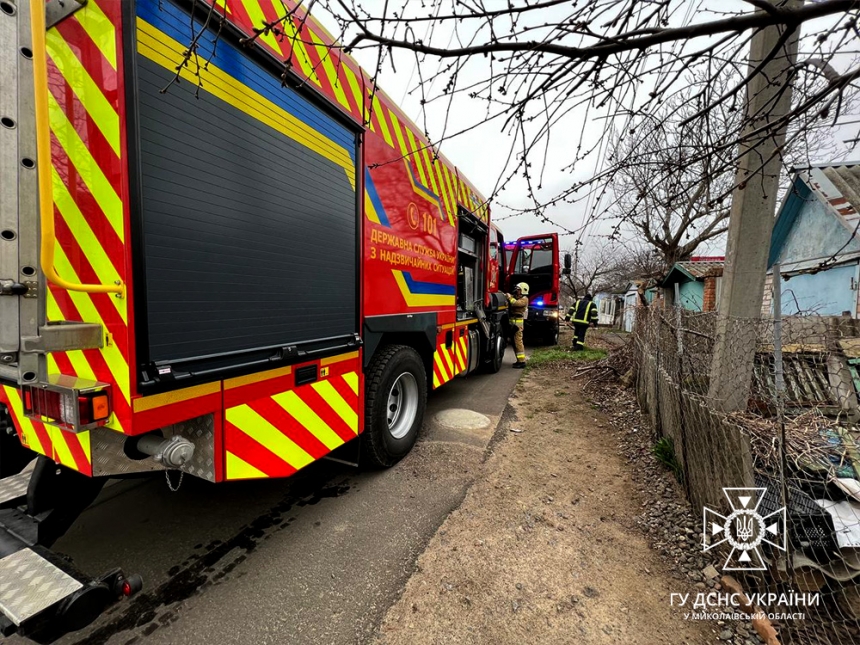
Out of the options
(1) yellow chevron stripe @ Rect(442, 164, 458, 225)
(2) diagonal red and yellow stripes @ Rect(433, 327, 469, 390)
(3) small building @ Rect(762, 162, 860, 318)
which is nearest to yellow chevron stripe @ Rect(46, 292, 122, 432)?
(2) diagonal red and yellow stripes @ Rect(433, 327, 469, 390)

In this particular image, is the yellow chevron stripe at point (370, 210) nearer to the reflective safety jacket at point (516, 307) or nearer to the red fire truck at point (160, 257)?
the red fire truck at point (160, 257)

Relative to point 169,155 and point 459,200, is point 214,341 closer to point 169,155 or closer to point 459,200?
point 169,155

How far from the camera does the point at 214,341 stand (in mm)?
1774

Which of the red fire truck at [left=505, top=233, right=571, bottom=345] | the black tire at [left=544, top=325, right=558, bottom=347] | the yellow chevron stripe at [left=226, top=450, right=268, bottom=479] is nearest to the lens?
the yellow chevron stripe at [left=226, top=450, right=268, bottom=479]

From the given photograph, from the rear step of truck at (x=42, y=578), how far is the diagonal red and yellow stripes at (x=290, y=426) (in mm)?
584

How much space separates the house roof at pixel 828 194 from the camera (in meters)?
5.66

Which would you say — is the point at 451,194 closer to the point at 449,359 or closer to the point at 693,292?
the point at 449,359

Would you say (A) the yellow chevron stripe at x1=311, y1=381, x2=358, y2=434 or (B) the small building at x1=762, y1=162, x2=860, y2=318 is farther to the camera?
(B) the small building at x1=762, y1=162, x2=860, y2=318

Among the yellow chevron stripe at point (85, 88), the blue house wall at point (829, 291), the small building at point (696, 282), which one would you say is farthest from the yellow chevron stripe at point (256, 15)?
the small building at point (696, 282)

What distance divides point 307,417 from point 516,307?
21.3 ft

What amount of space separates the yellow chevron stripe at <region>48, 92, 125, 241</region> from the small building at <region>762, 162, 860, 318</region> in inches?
284

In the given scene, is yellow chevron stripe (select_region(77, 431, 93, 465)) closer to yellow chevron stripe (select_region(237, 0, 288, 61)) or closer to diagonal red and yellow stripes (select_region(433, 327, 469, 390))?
yellow chevron stripe (select_region(237, 0, 288, 61))

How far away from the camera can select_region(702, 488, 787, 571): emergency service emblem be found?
1967mm

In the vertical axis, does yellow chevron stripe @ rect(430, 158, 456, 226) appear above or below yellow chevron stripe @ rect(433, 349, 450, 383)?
above
